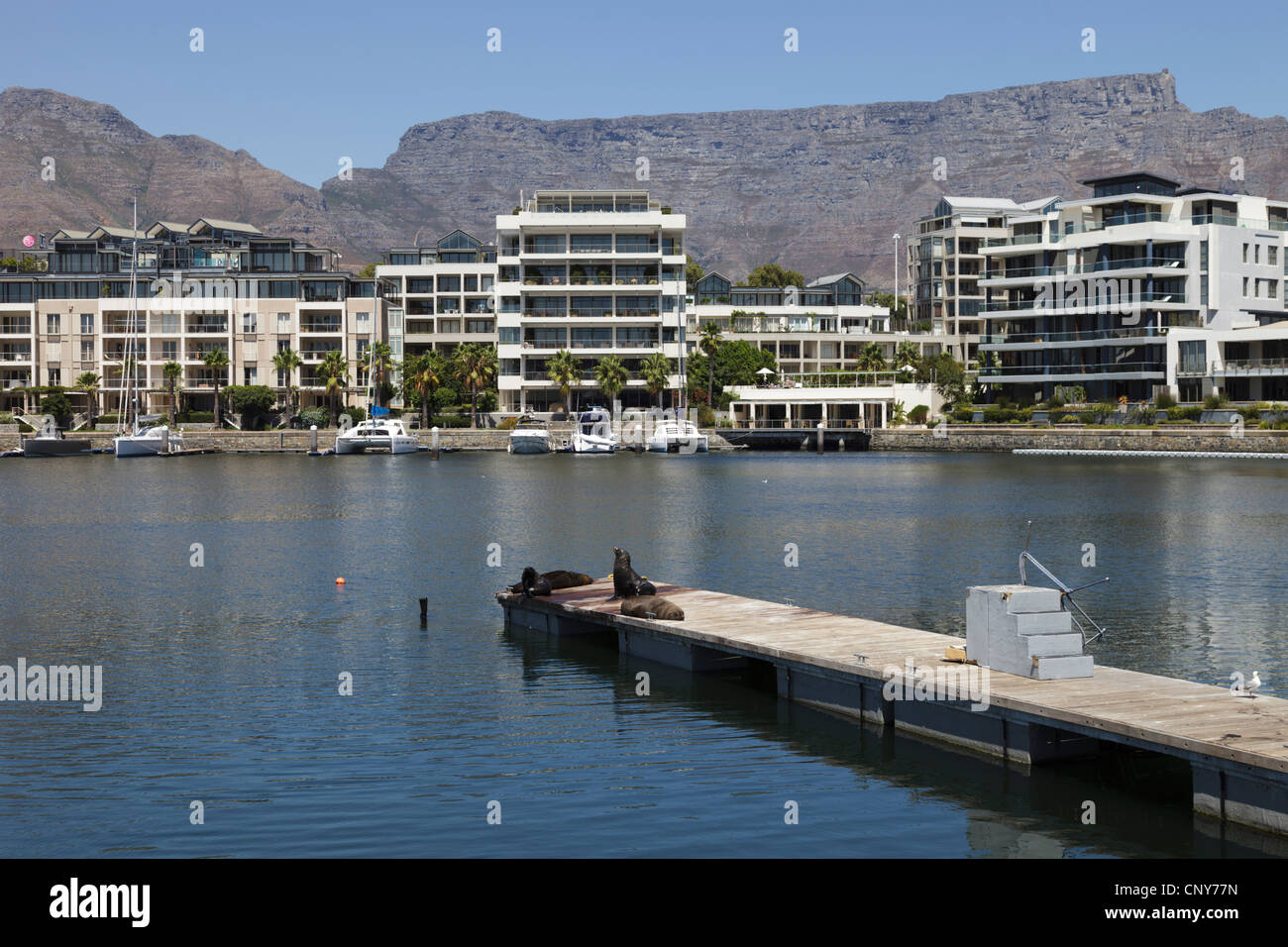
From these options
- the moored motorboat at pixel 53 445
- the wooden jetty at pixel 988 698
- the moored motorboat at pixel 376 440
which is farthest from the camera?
the moored motorboat at pixel 376 440

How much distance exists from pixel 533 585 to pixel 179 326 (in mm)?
145068

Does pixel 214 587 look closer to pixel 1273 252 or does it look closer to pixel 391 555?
pixel 391 555

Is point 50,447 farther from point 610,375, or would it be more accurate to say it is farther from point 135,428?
point 610,375

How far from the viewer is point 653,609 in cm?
3272

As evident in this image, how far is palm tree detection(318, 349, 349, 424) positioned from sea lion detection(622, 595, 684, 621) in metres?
132

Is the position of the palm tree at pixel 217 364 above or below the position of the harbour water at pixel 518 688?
above

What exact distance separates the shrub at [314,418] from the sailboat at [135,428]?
1617 cm

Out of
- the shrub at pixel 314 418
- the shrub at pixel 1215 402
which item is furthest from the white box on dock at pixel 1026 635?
the shrub at pixel 314 418

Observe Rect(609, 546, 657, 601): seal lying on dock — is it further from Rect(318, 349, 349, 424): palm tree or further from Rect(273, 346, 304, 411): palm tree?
Rect(273, 346, 304, 411): palm tree

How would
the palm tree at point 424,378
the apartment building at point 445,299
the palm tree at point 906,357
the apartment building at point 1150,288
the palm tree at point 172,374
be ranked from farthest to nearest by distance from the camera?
the apartment building at point 445,299, the palm tree at point 906,357, the palm tree at point 172,374, the palm tree at point 424,378, the apartment building at point 1150,288

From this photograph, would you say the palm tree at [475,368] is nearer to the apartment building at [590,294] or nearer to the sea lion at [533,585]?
the apartment building at [590,294]

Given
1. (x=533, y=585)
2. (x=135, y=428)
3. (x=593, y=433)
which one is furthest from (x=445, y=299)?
(x=533, y=585)

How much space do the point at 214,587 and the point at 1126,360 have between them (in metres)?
122

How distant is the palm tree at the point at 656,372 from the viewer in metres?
158
